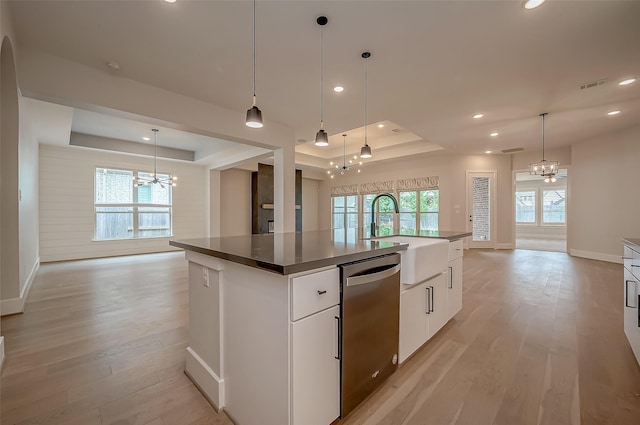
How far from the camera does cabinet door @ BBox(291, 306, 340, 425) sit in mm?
1198

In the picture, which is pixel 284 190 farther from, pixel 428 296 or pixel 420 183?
pixel 420 183

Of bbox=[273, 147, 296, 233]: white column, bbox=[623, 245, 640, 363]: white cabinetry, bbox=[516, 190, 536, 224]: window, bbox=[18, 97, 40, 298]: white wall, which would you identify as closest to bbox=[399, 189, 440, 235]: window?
bbox=[273, 147, 296, 233]: white column

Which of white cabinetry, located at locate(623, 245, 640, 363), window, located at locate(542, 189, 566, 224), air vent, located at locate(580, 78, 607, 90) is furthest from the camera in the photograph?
window, located at locate(542, 189, 566, 224)

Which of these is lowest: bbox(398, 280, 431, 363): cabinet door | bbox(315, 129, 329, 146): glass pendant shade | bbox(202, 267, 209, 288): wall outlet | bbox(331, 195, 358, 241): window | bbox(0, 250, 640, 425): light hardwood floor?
bbox(0, 250, 640, 425): light hardwood floor

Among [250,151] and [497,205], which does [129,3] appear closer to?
[250,151]

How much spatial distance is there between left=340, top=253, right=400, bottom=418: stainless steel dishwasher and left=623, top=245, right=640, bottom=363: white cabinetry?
5.54ft

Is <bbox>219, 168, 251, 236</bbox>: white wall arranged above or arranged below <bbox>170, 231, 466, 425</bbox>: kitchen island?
above

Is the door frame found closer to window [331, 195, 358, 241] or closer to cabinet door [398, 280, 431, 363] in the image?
window [331, 195, 358, 241]

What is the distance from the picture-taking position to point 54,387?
1.80 meters

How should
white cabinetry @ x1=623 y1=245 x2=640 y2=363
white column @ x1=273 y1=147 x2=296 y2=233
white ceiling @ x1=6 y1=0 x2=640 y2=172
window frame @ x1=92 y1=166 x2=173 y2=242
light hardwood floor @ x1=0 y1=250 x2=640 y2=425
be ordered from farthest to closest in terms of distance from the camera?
window frame @ x1=92 y1=166 x2=173 y2=242, white column @ x1=273 y1=147 x2=296 y2=233, white ceiling @ x1=6 y1=0 x2=640 y2=172, white cabinetry @ x1=623 y1=245 x2=640 y2=363, light hardwood floor @ x1=0 y1=250 x2=640 y2=425

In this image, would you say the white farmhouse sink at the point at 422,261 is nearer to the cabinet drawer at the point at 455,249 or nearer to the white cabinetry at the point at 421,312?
the white cabinetry at the point at 421,312

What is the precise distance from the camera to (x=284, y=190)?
5.00 m

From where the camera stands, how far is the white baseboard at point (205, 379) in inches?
62.5

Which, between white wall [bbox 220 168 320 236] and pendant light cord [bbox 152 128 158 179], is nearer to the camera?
pendant light cord [bbox 152 128 158 179]
